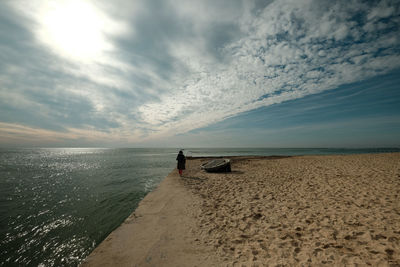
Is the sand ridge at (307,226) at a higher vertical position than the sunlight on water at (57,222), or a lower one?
higher

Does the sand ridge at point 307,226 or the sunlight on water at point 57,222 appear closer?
the sand ridge at point 307,226

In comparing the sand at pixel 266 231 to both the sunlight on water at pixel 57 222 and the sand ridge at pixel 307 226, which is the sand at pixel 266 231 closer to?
the sand ridge at pixel 307 226

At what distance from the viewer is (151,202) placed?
28.0 feet

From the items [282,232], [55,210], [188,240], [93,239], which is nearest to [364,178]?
[282,232]

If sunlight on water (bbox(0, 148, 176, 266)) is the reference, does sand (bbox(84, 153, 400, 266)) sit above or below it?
above

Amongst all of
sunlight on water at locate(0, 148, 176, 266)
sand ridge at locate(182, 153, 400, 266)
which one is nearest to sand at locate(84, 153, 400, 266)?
sand ridge at locate(182, 153, 400, 266)

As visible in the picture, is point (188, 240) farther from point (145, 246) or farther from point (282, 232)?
point (282, 232)

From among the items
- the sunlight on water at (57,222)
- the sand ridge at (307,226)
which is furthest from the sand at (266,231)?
the sunlight on water at (57,222)

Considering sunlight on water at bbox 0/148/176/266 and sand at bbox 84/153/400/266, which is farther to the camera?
sunlight on water at bbox 0/148/176/266

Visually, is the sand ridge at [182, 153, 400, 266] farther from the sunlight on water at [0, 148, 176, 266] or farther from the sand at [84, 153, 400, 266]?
the sunlight on water at [0, 148, 176, 266]

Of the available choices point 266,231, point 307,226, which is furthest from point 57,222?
point 307,226

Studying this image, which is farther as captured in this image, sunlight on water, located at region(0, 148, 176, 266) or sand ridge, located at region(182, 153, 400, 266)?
sunlight on water, located at region(0, 148, 176, 266)

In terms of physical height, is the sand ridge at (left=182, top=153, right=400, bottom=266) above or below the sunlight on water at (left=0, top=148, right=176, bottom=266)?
above

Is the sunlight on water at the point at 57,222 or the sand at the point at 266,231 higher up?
the sand at the point at 266,231
